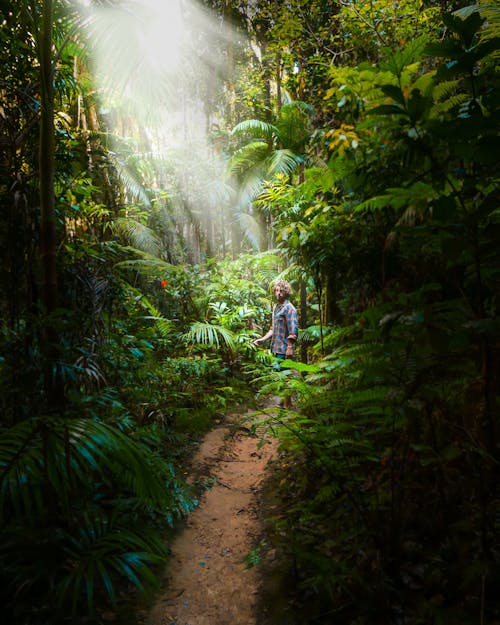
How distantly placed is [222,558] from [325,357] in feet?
6.04

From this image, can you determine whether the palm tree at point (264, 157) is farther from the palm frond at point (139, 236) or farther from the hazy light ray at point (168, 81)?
the palm frond at point (139, 236)

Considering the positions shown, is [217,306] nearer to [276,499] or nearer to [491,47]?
[276,499]

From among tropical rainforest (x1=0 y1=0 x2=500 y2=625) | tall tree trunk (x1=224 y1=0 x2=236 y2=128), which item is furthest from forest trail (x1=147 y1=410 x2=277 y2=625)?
tall tree trunk (x1=224 y1=0 x2=236 y2=128)

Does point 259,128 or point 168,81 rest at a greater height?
point 259,128

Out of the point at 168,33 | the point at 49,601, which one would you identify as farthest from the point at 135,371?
the point at 168,33

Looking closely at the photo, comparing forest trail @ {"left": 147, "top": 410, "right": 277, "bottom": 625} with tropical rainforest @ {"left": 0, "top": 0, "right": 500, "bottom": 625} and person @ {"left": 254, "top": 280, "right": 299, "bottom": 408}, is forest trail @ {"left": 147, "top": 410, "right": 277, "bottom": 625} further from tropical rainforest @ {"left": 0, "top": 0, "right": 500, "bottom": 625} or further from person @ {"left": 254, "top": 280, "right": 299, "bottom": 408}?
person @ {"left": 254, "top": 280, "right": 299, "bottom": 408}

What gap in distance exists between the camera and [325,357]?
342 cm

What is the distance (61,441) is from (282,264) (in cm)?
752

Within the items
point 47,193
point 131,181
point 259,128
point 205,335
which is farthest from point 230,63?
point 47,193

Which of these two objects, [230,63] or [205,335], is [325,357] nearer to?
[205,335]

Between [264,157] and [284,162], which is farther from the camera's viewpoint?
[264,157]

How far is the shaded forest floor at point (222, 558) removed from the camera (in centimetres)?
226

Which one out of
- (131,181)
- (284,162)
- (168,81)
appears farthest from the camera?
(284,162)

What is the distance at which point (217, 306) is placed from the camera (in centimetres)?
705
